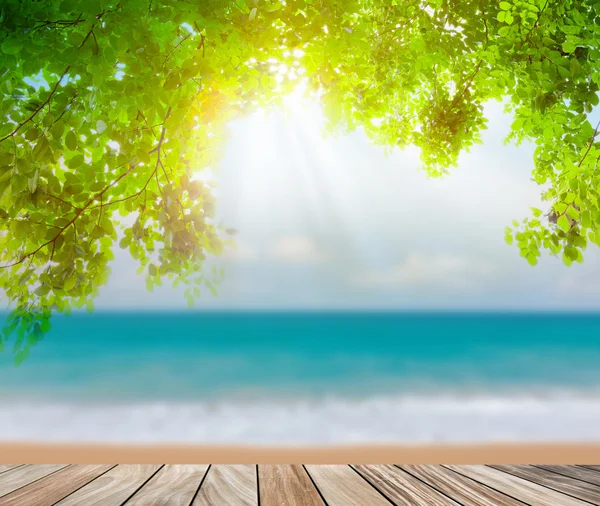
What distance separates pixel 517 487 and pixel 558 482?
278 millimetres

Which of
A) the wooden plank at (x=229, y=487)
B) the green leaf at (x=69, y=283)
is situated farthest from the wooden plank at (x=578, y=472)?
the green leaf at (x=69, y=283)

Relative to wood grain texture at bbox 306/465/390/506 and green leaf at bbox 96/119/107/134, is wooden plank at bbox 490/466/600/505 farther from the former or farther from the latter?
green leaf at bbox 96/119/107/134

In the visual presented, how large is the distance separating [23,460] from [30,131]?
5.04m

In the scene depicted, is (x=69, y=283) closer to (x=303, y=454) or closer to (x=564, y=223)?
(x=564, y=223)

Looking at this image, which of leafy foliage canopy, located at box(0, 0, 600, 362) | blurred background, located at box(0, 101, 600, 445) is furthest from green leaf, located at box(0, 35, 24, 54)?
blurred background, located at box(0, 101, 600, 445)

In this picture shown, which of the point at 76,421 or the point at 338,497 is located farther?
the point at 76,421

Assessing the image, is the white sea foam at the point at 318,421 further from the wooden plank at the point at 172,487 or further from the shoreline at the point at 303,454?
the wooden plank at the point at 172,487

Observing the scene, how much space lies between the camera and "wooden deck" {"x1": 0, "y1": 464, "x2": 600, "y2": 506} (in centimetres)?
207

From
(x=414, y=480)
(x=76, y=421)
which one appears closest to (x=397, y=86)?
(x=414, y=480)

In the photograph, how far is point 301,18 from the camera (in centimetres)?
143

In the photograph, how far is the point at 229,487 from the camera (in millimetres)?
2244

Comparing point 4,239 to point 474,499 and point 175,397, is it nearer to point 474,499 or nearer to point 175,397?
point 474,499

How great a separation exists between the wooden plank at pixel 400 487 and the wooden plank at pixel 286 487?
1.06 ft

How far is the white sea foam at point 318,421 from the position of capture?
6727mm
